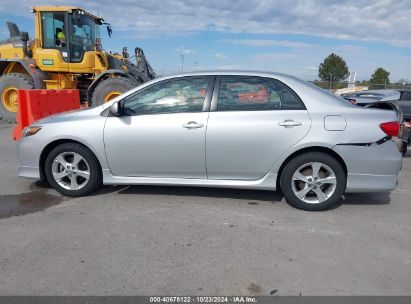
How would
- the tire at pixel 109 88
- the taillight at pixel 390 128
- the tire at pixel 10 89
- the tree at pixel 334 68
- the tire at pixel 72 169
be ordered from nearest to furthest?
1. the taillight at pixel 390 128
2. the tire at pixel 72 169
3. the tire at pixel 109 88
4. the tire at pixel 10 89
5. the tree at pixel 334 68

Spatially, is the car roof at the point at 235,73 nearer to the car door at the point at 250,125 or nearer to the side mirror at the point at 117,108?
the car door at the point at 250,125

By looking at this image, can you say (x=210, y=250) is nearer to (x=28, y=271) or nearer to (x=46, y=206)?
(x=28, y=271)

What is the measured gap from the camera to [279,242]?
11.7ft

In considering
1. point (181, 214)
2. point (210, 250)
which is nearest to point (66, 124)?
point (181, 214)

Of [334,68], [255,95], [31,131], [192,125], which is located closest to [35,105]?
[31,131]

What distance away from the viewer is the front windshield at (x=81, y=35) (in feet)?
35.4

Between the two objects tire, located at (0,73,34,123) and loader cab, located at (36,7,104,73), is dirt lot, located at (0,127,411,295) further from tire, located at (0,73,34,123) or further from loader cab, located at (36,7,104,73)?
tire, located at (0,73,34,123)

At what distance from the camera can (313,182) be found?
14.1 feet

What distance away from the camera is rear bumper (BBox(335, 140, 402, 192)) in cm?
415

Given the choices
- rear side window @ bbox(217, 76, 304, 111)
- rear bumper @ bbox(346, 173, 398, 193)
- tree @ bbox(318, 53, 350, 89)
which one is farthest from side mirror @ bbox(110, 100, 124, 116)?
tree @ bbox(318, 53, 350, 89)

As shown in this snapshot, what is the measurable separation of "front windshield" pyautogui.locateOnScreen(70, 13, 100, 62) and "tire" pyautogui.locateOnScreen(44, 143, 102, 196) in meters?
7.22

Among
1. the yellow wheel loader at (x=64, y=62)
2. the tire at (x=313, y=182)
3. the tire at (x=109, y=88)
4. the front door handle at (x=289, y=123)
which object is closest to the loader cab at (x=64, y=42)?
the yellow wheel loader at (x=64, y=62)

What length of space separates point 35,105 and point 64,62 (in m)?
4.34

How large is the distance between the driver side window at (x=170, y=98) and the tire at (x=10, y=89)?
26.0ft
